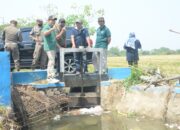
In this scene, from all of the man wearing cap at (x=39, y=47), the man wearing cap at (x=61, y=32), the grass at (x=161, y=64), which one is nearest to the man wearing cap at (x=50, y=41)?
the man wearing cap at (x=61, y=32)

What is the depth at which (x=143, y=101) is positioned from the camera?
11.4 metres

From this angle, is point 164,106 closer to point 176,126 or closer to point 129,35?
point 176,126

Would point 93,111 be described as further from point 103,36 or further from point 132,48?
point 132,48

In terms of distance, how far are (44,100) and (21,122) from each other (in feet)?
3.88

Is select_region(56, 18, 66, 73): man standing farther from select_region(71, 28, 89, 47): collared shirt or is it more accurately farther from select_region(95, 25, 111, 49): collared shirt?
select_region(95, 25, 111, 49): collared shirt

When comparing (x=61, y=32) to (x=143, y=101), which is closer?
(x=143, y=101)

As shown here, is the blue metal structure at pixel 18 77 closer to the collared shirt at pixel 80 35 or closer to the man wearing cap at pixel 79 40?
the man wearing cap at pixel 79 40

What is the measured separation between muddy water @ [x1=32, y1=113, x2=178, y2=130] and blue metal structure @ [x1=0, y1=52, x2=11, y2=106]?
1373mm

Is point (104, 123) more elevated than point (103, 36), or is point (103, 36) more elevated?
point (103, 36)

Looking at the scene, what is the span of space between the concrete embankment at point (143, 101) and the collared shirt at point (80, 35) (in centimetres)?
147

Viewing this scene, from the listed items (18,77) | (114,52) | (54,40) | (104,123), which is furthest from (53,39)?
(114,52)

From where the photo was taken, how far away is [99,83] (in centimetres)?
1276

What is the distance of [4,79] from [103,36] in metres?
4.48

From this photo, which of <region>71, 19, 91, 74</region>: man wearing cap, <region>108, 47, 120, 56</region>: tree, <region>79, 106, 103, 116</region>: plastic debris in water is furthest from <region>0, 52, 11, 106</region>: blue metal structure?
<region>108, 47, 120, 56</region>: tree
